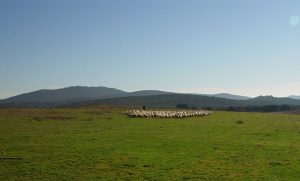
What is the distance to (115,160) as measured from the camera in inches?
934

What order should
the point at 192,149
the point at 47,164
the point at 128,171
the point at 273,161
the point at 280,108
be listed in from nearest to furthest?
1. the point at 128,171
2. the point at 47,164
3. the point at 273,161
4. the point at 192,149
5. the point at 280,108

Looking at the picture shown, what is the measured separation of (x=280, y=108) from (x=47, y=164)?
13916 centimetres

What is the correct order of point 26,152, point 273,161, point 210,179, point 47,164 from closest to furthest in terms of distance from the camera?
point 210,179, point 47,164, point 273,161, point 26,152

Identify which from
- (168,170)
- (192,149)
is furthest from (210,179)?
(192,149)

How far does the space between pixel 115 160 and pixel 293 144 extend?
617 inches

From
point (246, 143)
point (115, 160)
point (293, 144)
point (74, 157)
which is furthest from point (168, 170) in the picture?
point (293, 144)

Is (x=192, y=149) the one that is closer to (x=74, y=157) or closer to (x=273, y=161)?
(x=273, y=161)

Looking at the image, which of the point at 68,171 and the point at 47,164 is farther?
the point at 47,164

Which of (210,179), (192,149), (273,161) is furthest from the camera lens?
(192,149)

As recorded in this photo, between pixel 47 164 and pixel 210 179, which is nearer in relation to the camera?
pixel 210 179

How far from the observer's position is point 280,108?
15038 cm

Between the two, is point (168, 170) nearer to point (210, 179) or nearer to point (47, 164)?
point (210, 179)

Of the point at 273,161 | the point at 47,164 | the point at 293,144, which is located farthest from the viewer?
the point at 293,144

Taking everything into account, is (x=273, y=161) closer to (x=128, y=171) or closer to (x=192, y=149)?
(x=192, y=149)
